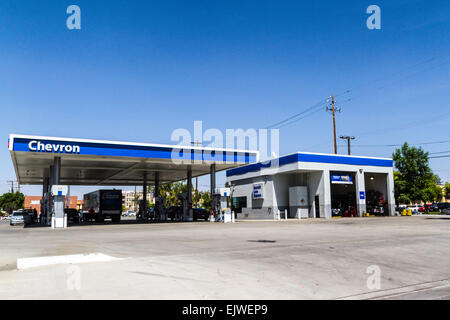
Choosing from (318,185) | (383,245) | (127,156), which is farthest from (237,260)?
(318,185)

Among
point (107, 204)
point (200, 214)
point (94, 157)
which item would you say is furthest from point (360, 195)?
point (107, 204)

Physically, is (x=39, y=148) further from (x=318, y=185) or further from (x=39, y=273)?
(x=318, y=185)

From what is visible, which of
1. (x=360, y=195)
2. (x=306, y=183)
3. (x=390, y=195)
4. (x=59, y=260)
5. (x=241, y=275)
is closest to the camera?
(x=241, y=275)

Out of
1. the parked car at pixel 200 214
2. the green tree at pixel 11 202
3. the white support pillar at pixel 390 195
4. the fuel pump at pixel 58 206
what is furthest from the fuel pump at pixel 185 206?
the green tree at pixel 11 202

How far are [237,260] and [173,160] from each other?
25.3m

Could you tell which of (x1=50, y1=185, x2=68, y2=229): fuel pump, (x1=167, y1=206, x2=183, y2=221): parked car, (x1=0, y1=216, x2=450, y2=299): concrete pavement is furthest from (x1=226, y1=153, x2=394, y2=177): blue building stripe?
(x1=0, y1=216, x2=450, y2=299): concrete pavement

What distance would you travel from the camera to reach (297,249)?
477 inches

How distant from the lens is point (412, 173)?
60.2 m

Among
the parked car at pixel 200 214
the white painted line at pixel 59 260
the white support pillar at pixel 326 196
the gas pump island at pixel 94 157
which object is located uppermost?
the gas pump island at pixel 94 157

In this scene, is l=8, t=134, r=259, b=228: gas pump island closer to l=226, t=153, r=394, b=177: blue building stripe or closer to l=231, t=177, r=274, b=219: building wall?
l=226, t=153, r=394, b=177: blue building stripe

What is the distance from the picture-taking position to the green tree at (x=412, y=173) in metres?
59.7

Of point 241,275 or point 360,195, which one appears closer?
point 241,275

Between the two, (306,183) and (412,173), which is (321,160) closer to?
(306,183)

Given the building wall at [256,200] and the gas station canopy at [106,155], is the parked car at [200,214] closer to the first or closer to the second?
the gas station canopy at [106,155]
